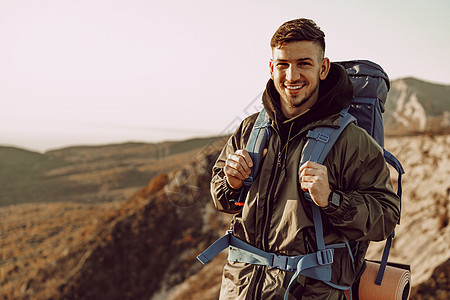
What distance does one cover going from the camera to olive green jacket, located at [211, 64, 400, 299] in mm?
2316

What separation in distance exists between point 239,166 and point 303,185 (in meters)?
0.44

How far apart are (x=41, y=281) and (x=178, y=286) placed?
5437mm

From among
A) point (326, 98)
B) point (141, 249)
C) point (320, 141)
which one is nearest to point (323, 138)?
point (320, 141)

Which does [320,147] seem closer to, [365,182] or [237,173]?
[365,182]

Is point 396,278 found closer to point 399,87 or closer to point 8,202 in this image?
point 8,202

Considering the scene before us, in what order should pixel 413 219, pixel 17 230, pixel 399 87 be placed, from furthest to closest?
pixel 399 87
pixel 17 230
pixel 413 219

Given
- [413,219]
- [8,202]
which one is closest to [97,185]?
[8,202]

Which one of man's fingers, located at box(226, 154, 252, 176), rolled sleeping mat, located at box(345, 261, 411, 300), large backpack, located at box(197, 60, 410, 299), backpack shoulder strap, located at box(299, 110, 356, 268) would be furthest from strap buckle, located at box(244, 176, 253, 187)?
rolled sleeping mat, located at box(345, 261, 411, 300)

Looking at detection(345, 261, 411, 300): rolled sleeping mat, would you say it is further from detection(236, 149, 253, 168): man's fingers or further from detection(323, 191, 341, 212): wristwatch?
detection(236, 149, 253, 168): man's fingers

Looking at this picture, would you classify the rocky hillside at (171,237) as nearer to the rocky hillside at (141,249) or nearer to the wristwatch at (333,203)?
the rocky hillside at (141,249)

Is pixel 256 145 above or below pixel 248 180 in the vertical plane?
above

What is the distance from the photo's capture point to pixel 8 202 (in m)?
33.0

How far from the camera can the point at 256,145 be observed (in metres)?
2.59

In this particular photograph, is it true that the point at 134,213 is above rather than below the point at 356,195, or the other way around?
below
